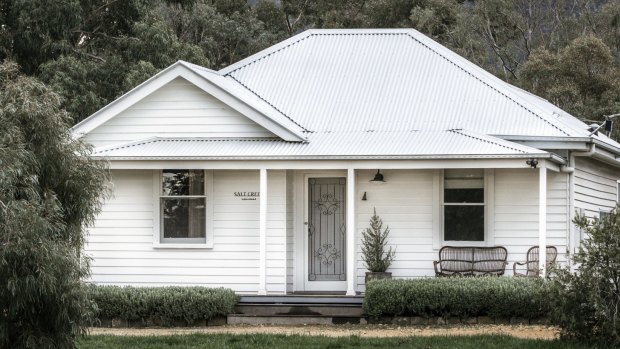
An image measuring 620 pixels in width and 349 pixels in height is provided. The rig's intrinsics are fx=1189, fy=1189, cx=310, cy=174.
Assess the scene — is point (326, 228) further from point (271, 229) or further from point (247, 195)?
point (247, 195)

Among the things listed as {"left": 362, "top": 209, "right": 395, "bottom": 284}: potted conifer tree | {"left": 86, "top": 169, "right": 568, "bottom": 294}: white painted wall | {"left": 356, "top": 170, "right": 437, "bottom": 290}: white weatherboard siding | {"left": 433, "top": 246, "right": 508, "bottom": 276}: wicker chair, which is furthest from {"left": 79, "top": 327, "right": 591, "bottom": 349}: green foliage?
{"left": 356, "top": 170, "right": 437, "bottom": 290}: white weatherboard siding

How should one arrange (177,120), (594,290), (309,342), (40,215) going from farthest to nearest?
(177,120), (309,342), (594,290), (40,215)

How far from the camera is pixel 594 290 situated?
49.6 ft

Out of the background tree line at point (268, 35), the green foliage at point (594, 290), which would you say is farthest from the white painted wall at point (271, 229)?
the background tree line at point (268, 35)

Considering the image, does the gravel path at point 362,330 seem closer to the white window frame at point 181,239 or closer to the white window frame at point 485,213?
the white window frame at point 181,239

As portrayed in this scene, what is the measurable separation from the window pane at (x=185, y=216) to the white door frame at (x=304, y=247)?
1774 mm

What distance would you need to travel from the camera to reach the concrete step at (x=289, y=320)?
19.3m

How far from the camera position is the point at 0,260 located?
1217 cm

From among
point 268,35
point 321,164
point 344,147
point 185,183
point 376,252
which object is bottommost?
point 376,252

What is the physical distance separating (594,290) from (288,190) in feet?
26.0

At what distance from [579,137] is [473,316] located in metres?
4.33

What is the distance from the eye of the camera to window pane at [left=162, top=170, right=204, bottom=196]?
21.9 meters

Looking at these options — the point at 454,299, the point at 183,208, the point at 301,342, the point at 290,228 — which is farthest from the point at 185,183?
the point at 301,342

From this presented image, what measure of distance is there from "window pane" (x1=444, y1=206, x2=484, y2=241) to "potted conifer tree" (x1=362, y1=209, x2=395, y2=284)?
115cm
